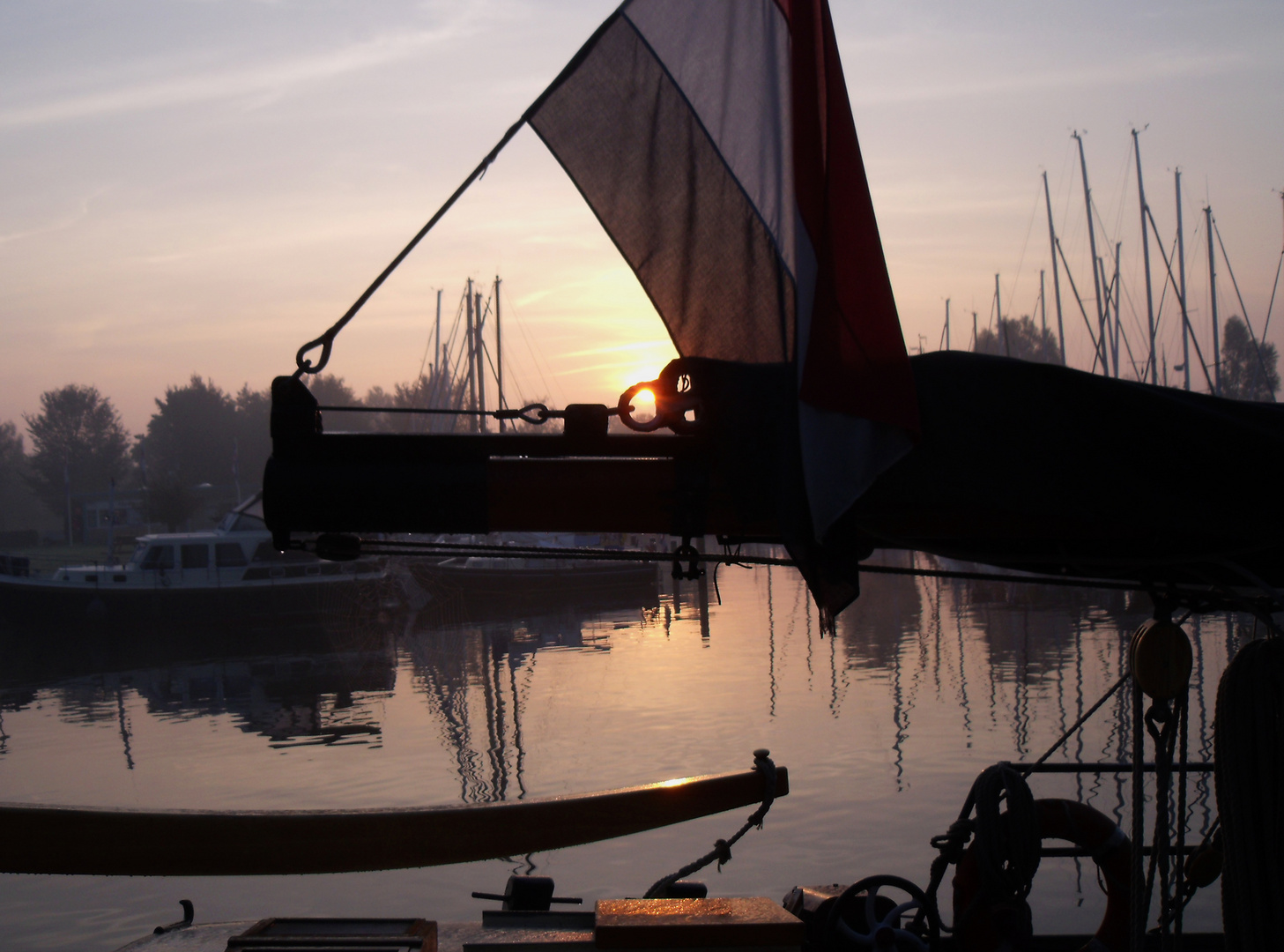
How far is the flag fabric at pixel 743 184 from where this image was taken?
117 inches

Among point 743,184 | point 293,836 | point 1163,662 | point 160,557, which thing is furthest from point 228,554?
point 1163,662

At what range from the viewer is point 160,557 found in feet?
123

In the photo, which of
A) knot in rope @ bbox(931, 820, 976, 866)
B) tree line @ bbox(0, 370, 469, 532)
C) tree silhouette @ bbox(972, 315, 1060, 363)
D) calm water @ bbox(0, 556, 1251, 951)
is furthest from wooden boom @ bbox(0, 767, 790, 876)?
tree line @ bbox(0, 370, 469, 532)

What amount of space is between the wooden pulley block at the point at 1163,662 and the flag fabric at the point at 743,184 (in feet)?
3.66

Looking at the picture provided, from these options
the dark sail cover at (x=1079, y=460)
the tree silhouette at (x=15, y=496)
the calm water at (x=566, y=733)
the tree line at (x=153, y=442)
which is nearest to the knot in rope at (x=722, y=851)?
the dark sail cover at (x=1079, y=460)

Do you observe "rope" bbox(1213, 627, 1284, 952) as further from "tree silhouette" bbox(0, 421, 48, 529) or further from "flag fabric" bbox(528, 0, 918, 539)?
"tree silhouette" bbox(0, 421, 48, 529)

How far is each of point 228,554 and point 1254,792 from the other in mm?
38722

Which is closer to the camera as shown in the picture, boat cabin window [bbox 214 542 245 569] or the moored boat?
the moored boat

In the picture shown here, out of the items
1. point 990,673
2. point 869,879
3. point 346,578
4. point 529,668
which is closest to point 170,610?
point 346,578

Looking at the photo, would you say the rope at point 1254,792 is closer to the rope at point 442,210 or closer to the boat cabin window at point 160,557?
the rope at point 442,210

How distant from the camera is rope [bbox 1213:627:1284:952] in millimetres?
2846

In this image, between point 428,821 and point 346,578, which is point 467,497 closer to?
point 428,821

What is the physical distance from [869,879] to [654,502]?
203 centimetres

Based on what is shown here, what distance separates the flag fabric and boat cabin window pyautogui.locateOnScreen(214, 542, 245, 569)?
37343mm
